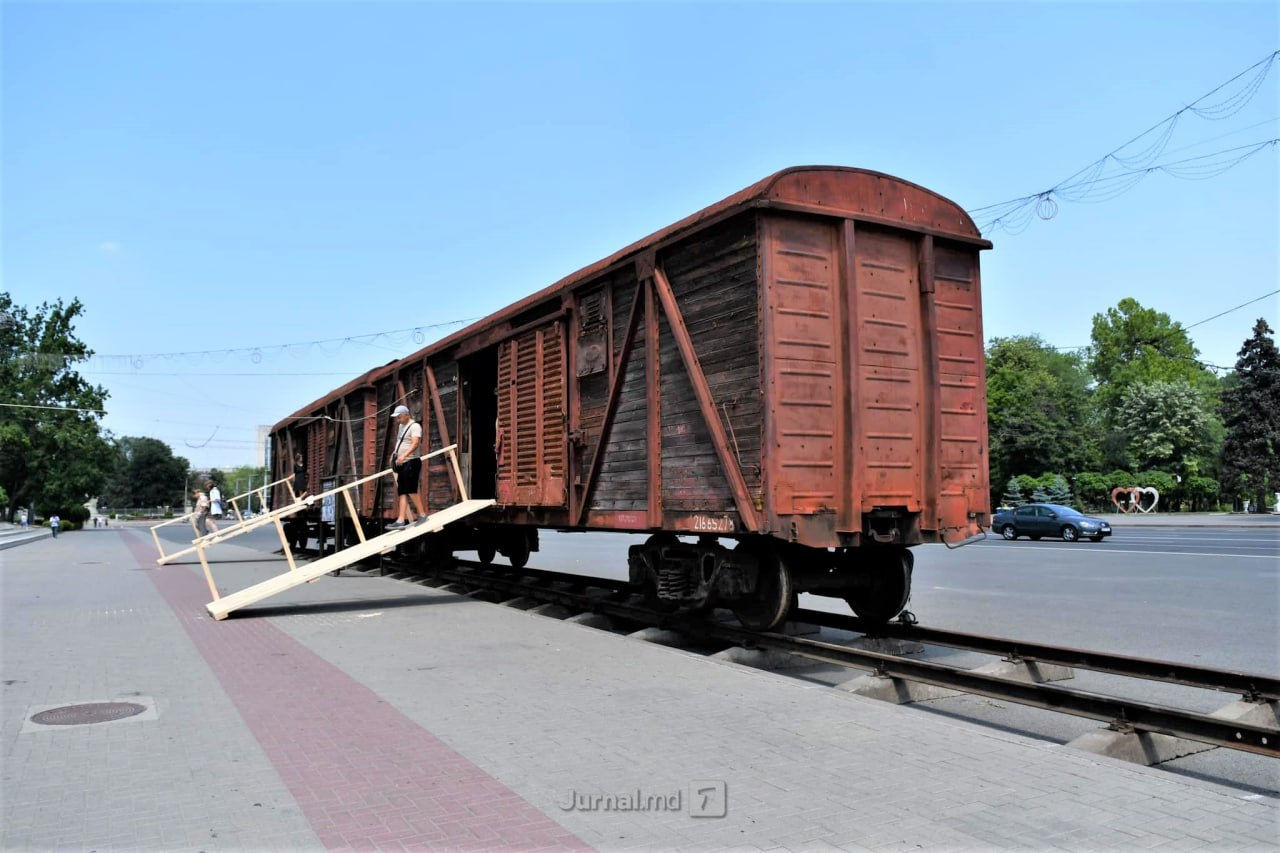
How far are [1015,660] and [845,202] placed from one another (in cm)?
395

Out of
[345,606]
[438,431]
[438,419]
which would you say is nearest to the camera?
[345,606]

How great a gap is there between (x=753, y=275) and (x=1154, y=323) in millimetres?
86765

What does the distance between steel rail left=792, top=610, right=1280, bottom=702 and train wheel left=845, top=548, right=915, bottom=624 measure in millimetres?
155

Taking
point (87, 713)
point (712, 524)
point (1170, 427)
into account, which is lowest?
point (87, 713)

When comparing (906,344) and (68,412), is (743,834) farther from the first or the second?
(68,412)

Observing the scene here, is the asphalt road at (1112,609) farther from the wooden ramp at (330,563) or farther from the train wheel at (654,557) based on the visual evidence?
the wooden ramp at (330,563)

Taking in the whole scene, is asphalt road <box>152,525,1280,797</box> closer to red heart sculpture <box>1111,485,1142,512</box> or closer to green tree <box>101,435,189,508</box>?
red heart sculpture <box>1111,485,1142,512</box>

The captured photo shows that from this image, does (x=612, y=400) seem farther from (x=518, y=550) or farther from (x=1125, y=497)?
(x=1125, y=497)

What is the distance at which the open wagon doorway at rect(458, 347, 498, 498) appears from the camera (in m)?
13.7

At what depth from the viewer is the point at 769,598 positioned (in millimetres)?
7883

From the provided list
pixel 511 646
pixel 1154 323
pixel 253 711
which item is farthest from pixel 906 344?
pixel 1154 323

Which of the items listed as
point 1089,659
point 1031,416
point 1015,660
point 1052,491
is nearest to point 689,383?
point 1015,660

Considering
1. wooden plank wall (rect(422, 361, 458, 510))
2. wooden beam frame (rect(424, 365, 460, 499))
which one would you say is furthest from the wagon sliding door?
wooden plank wall (rect(422, 361, 458, 510))
